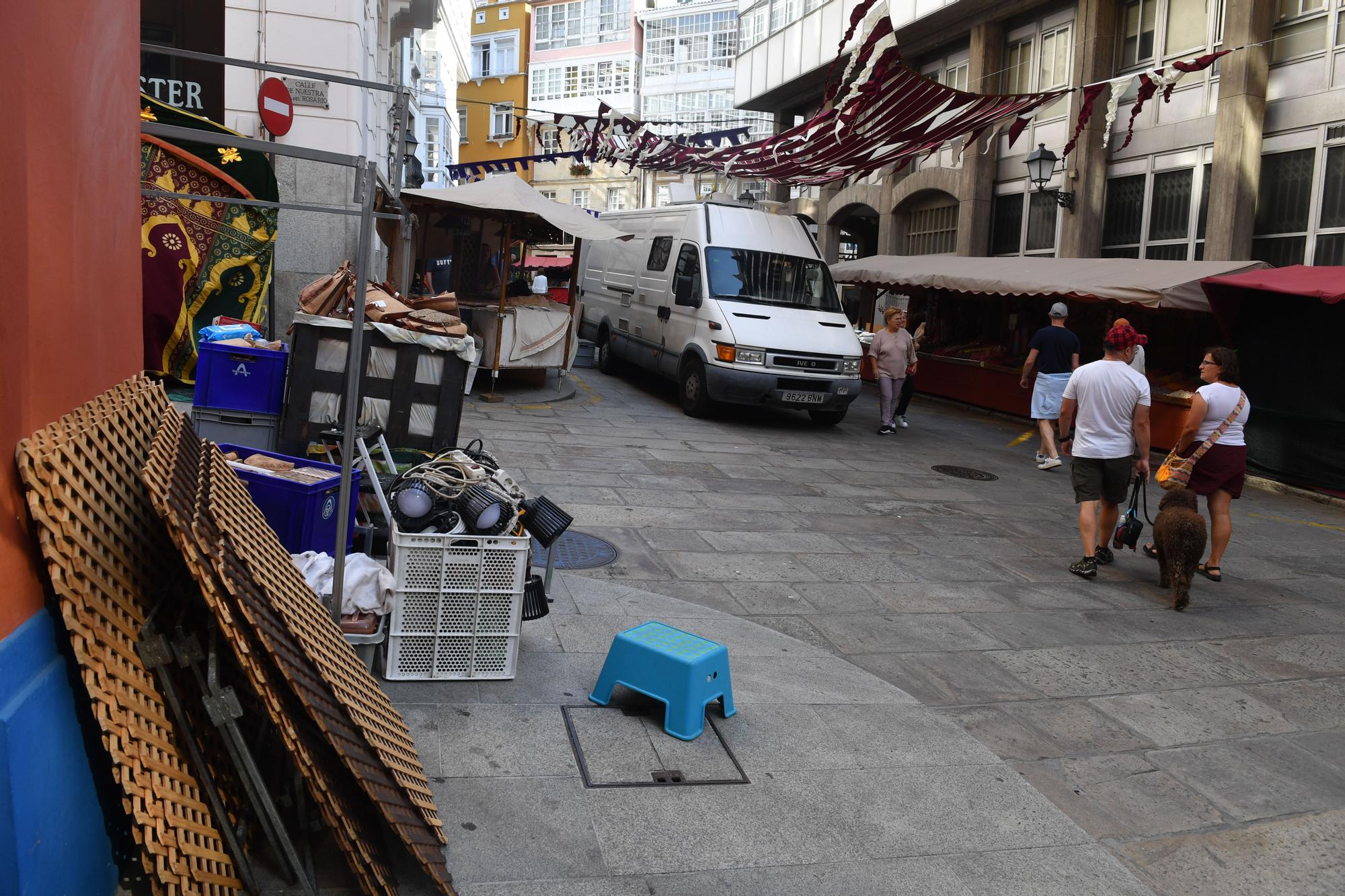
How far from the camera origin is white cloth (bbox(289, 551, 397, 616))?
4.46 m

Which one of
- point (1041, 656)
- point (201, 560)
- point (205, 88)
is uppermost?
point (205, 88)

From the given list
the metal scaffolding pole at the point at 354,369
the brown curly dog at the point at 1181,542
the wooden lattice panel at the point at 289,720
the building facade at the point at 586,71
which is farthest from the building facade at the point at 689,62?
the wooden lattice panel at the point at 289,720

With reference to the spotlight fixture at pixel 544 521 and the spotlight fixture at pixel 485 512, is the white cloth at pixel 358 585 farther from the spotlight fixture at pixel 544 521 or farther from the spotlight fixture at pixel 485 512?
the spotlight fixture at pixel 544 521

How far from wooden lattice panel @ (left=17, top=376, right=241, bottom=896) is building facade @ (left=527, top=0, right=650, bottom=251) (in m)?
52.8

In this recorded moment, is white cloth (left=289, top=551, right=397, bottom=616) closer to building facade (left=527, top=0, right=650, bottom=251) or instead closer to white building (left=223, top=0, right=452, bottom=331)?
white building (left=223, top=0, right=452, bottom=331)

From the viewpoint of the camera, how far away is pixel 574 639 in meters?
5.38

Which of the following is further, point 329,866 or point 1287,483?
point 1287,483

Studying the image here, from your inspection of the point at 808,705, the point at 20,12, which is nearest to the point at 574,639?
the point at 808,705

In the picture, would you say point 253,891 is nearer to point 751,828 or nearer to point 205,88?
point 751,828

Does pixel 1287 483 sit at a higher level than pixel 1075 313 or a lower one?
lower

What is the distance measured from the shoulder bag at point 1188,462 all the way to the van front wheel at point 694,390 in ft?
22.0

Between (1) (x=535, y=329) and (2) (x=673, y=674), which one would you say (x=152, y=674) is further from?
(1) (x=535, y=329)

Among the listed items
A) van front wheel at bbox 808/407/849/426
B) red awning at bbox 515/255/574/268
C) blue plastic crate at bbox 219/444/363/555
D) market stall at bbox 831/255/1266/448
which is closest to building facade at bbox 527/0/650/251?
red awning at bbox 515/255/574/268

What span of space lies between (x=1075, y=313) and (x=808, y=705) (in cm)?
1378
